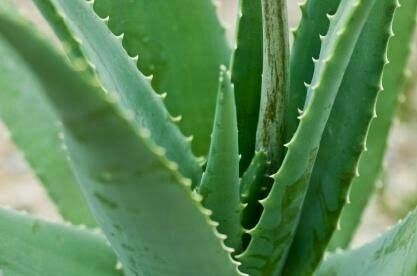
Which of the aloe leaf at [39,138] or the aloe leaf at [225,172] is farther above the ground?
the aloe leaf at [225,172]

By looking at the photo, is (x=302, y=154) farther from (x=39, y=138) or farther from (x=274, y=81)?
(x=39, y=138)

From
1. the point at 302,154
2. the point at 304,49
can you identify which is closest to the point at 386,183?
the point at 304,49

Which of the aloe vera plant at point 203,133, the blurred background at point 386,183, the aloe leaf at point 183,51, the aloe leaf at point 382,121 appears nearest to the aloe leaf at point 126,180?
the aloe vera plant at point 203,133

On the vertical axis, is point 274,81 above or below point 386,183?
above

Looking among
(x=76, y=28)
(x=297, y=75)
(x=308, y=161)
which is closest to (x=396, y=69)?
(x=297, y=75)

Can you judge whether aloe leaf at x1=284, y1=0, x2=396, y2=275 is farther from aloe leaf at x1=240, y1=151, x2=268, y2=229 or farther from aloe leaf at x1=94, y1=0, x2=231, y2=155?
aloe leaf at x1=94, y1=0, x2=231, y2=155

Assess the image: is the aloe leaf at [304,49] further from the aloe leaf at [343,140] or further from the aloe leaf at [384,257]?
the aloe leaf at [384,257]
